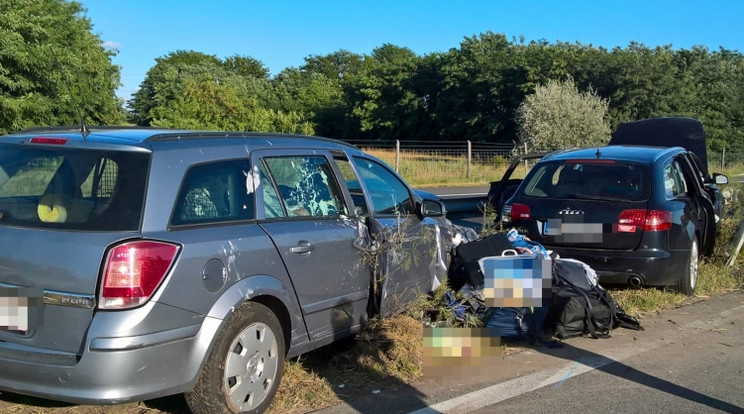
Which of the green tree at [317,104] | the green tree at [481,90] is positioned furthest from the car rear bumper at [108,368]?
the green tree at [317,104]

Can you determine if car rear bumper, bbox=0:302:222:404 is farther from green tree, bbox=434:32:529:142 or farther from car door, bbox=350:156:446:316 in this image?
green tree, bbox=434:32:529:142

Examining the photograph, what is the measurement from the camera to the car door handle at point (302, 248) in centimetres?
428

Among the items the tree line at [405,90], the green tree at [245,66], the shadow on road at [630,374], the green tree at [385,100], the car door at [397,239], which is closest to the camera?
the shadow on road at [630,374]

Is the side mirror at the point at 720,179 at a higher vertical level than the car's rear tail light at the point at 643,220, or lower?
higher

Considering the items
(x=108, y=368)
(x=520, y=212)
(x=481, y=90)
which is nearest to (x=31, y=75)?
(x=520, y=212)

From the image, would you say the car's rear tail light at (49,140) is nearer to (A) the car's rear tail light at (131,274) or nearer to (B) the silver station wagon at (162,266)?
(B) the silver station wagon at (162,266)

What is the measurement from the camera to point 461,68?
66.9 m

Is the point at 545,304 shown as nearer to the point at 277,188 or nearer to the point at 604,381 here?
the point at 604,381

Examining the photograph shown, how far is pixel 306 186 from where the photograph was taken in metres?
4.82

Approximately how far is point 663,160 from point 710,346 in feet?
7.45

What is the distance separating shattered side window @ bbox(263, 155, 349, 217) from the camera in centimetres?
454

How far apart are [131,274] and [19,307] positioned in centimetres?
62

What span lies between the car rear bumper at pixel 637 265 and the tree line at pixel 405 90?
22.2 meters

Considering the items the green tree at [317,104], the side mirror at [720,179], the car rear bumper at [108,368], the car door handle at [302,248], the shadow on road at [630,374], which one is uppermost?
the green tree at [317,104]
